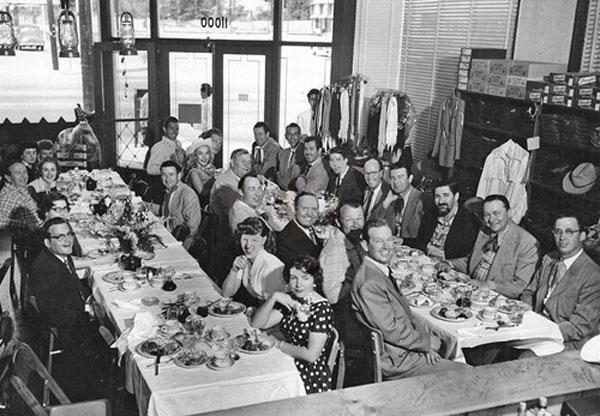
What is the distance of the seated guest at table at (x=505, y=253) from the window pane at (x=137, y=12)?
7350 mm

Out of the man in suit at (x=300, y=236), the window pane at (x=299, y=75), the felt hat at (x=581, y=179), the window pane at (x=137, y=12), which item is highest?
the window pane at (x=137, y=12)

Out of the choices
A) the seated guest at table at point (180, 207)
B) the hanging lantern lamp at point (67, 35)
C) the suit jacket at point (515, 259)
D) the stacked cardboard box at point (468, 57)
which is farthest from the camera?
the stacked cardboard box at point (468, 57)

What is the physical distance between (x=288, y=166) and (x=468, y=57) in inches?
110

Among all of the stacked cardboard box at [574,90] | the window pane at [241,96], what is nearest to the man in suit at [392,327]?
the stacked cardboard box at [574,90]

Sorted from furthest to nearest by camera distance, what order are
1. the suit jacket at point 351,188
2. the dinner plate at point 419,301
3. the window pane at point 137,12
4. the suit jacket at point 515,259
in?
1. the window pane at point 137,12
2. the suit jacket at point 351,188
3. the suit jacket at point 515,259
4. the dinner plate at point 419,301

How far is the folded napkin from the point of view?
3.86m

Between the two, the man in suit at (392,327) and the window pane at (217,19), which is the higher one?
the window pane at (217,19)

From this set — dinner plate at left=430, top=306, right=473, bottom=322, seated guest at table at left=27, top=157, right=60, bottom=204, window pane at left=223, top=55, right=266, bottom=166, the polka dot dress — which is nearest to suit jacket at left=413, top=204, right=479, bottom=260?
dinner plate at left=430, top=306, right=473, bottom=322

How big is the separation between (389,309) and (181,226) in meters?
3.05

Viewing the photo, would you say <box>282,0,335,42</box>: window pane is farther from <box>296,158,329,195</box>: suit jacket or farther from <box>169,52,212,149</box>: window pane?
<box>296,158,329,195</box>: suit jacket

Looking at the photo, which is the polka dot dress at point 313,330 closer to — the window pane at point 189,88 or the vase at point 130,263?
the vase at point 130,263

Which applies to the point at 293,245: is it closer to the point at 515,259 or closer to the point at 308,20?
the point at 515,259

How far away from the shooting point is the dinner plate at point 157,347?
3.67 meters

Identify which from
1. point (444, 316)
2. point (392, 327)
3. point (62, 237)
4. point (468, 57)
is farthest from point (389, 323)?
point (468, 57)
